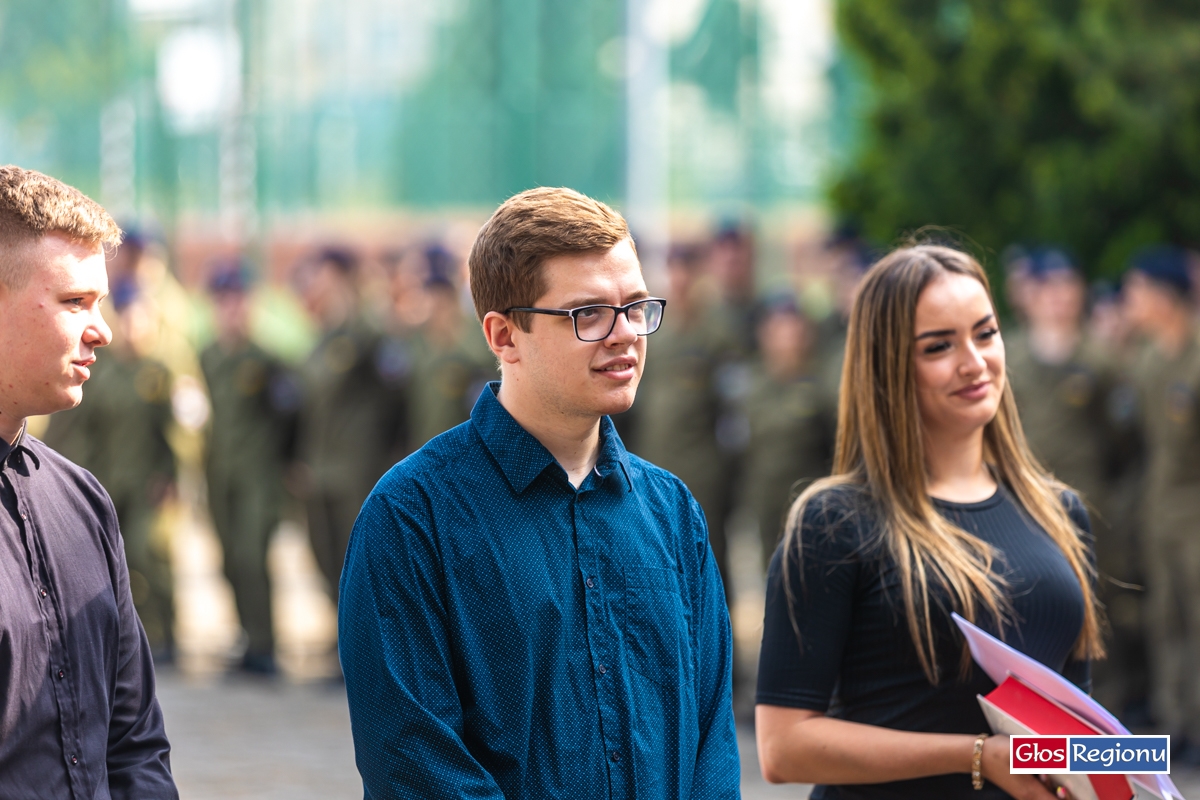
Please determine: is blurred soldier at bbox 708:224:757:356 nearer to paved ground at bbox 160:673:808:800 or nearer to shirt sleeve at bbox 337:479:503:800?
paved ground at bbox 160:673:808:800

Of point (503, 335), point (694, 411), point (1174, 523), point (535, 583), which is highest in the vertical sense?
point (503, 335)

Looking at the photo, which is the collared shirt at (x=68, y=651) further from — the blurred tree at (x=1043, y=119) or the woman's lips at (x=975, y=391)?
the blurred tree at (x=1043, y=119)

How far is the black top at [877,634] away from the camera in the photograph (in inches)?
116

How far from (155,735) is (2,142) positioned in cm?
1608

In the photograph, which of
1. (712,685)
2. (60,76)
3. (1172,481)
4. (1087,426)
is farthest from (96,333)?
(60,76)

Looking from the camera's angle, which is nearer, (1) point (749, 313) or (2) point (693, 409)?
(2) point (693, 409)

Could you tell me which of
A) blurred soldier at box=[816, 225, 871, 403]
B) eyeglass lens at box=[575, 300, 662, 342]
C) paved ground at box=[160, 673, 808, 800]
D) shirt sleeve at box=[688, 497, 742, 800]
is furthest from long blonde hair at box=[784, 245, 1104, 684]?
blurred soldier at box=[816, 225, 871, 403]

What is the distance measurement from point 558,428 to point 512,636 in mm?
344

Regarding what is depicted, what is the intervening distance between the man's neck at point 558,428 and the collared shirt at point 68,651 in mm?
721

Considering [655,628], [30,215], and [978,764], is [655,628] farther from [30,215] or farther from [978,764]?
[30,215]

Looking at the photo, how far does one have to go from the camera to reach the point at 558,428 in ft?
8.46

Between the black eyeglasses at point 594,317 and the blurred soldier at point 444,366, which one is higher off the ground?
the black eyeglasses at point 594,317

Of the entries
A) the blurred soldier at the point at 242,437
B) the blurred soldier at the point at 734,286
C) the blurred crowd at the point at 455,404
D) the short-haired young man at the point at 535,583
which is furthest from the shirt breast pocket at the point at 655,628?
the blurred soldier at the point at 242,437

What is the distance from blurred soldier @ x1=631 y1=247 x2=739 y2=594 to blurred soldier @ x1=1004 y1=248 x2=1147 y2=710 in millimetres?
1774
